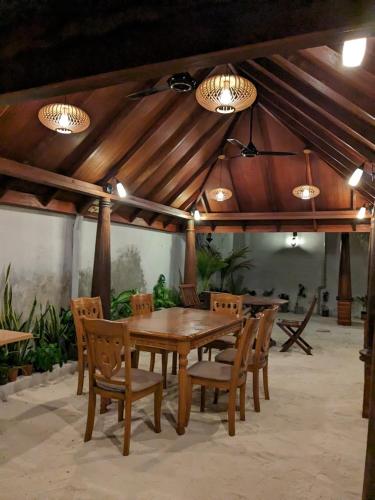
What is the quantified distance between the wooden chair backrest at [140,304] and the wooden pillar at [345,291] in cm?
623

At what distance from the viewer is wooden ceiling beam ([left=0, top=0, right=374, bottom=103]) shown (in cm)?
132

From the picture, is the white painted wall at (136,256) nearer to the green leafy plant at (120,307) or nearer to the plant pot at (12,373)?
the green leafy plant at (120,307)

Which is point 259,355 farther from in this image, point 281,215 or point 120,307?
point 281,215

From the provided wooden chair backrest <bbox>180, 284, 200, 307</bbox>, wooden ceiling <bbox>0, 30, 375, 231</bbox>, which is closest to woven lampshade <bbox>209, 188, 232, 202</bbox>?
wooden ceiling <bbox>0, 30, 375, 231</bbox>

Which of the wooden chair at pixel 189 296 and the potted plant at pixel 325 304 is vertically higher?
the wooden chair at pixel 189 296

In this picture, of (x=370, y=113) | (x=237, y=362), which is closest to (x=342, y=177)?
(x=370, y=113)

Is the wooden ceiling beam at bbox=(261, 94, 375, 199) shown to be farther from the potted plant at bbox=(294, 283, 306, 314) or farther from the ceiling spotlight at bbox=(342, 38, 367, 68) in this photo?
the potted plant at bbox=(294, 283, 306, 314)

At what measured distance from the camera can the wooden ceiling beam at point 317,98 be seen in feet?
10.2

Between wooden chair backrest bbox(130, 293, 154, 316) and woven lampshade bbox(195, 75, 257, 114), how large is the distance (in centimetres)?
245

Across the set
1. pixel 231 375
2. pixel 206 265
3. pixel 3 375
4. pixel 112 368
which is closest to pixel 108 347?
pixel 112 368

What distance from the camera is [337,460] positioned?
9.32 ft

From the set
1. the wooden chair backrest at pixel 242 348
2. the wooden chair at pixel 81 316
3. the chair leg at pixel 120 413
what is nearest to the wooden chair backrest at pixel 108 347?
the chair leg at pixel 120 413

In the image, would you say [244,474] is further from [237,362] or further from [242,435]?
[237,362]

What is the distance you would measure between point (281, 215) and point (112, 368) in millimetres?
5858
